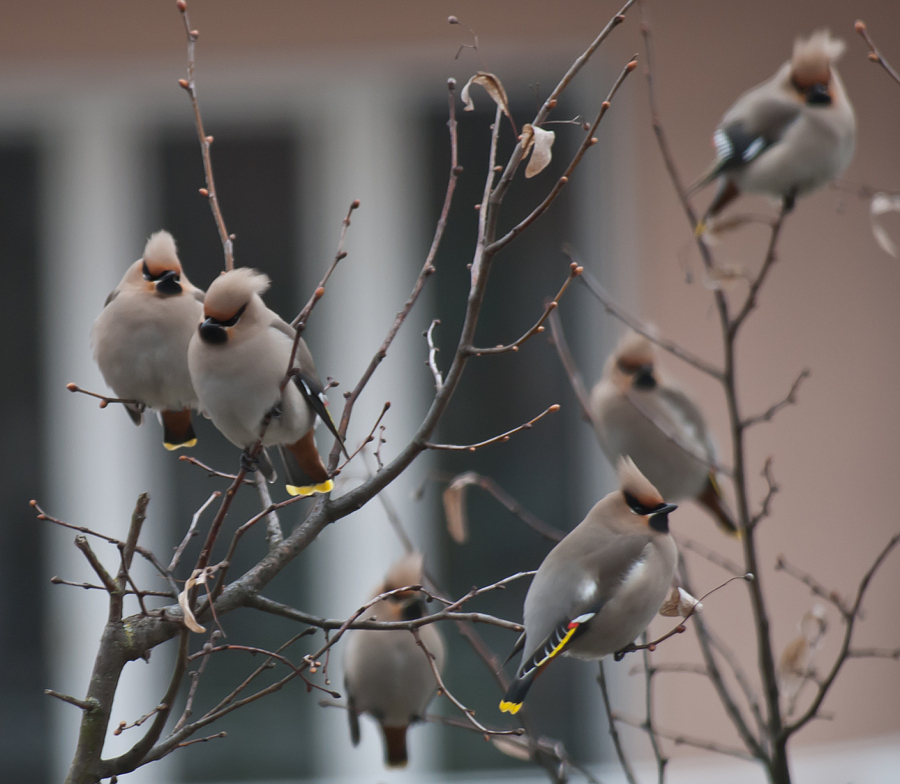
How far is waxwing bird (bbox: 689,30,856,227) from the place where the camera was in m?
2.16

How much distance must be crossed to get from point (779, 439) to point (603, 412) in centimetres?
218

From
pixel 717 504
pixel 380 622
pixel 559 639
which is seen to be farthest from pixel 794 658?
pixel 717 504

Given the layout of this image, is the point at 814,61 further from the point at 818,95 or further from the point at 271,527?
the point at 271,527

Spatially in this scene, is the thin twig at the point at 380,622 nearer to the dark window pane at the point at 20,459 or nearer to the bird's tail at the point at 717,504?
the bird's tail at the point at 717,504

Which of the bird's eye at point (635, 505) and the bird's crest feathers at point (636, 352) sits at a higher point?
the bird's crest feathers at point (636, 352)

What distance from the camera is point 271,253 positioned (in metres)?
4.61

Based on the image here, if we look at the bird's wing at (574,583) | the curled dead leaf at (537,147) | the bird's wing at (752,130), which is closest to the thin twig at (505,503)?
the bird's wing at (574,583)

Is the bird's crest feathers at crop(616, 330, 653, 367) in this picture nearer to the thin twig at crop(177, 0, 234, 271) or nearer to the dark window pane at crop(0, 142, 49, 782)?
the thin twig at crop(177, 0, 234, 271)

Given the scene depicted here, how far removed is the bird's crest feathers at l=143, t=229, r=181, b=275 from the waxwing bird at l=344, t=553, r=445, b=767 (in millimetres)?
801

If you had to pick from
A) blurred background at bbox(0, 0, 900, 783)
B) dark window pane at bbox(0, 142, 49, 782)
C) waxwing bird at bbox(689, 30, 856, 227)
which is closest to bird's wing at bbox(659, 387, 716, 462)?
waxwing bird at bbox(689, 30, 856, 227)

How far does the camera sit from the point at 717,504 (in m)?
2.56

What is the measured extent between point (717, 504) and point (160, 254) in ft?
4.76

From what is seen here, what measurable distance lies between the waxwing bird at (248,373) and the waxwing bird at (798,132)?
0.91 m

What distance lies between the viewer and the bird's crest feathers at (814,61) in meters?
2.15
